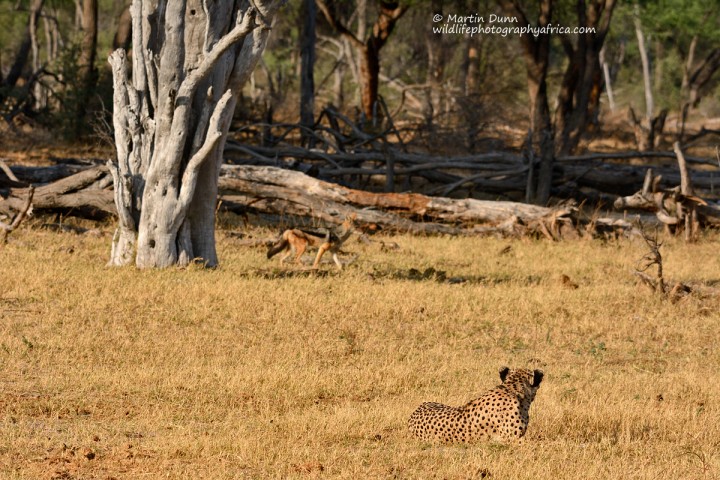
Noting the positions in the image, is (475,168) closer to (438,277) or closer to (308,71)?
(308,71)

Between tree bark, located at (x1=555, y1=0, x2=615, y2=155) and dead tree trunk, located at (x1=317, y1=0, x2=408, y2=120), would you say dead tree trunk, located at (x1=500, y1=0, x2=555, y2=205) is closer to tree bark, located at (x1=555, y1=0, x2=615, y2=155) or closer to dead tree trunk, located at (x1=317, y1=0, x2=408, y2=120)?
tree bark, located at (x1=555, y1=0, x2=615, y2=155)

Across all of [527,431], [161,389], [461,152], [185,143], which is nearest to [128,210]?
[185,143]

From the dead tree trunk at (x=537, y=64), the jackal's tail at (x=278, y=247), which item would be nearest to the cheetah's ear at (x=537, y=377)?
the jackal's tail at (x=278, y=247)

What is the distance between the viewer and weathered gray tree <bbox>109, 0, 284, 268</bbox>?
12.1 meters

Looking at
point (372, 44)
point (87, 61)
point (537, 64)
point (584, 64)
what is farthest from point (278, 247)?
point (372, 44)

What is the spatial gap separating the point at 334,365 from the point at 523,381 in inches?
104

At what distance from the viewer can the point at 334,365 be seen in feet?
29.5

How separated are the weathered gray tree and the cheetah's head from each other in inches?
237

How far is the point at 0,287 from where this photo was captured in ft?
36.6

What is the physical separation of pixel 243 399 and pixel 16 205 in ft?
28.0

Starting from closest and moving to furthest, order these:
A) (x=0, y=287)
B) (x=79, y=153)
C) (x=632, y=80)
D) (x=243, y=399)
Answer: (x=243, y=399)
(x=0, y=287)
(x=79, y=153)
(x=632, y=80)

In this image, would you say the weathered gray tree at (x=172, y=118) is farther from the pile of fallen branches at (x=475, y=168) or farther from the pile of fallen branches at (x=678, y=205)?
the pile of fallen branches at (x=678, y=205)

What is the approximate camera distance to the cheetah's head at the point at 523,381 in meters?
6.61

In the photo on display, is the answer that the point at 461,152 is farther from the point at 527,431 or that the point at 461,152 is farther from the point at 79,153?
the point at 527,431
